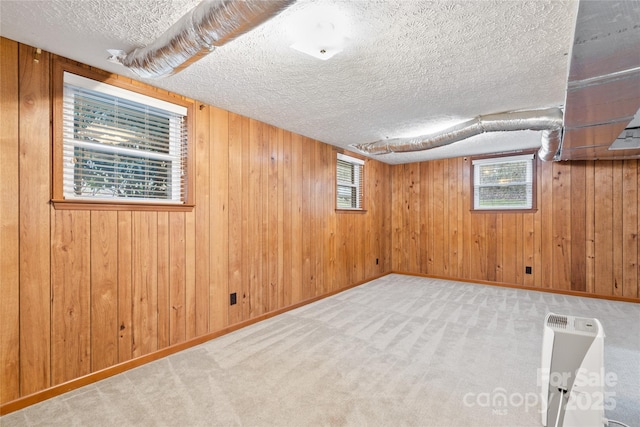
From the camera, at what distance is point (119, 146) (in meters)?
2.30

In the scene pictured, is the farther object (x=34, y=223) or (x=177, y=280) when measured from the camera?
(x=177, y=280)

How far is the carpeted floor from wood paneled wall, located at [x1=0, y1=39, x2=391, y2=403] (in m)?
0.27

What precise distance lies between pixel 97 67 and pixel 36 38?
374 millimetres

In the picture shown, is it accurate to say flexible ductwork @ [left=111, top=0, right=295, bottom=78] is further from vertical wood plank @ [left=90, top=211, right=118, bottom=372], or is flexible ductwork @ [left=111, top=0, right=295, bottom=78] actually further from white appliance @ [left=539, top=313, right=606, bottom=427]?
white appliance @ [left=539, top=313, right=606, bottom=427]

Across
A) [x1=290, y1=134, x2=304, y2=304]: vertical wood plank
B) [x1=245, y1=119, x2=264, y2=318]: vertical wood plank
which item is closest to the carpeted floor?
[x1=245, y1=119, x2=264, y2=318]: vertical wood plank

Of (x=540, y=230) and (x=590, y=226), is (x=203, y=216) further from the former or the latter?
(x=590, y=226)

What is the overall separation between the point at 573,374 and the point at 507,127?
7.39ft

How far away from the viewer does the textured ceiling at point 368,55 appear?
61.0 inches

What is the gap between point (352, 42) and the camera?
183 centimetres

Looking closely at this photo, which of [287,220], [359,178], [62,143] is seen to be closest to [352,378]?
[287,220]

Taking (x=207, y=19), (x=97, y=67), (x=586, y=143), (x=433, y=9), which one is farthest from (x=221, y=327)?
(x=586, y=143)

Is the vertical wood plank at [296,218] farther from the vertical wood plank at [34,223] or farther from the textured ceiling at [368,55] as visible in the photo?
the vertical wood plank at [34,223]

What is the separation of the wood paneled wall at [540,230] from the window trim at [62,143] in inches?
170

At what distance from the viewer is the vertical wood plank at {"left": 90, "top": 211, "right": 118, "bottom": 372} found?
2186mm
